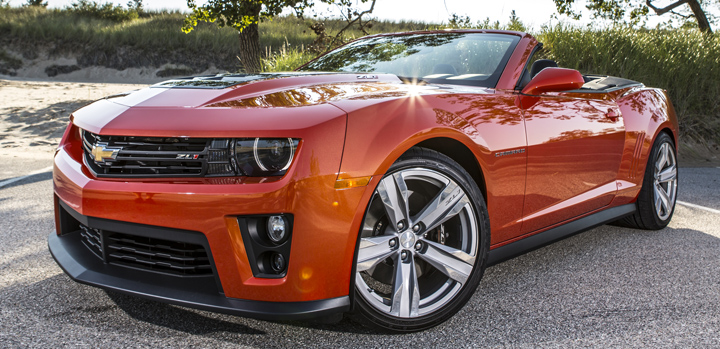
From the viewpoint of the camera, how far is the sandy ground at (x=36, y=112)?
28.0ft

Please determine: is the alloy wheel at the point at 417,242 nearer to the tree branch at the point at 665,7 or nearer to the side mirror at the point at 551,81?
the side mirror at the point at 551,81

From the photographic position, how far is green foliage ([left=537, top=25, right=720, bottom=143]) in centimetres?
1012

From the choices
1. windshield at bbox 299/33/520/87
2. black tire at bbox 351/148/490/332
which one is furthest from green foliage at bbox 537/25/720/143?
black tire at bbox 351/148/490/332

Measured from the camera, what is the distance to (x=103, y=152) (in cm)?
224

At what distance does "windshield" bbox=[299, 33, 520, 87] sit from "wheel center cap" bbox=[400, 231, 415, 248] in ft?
3.54

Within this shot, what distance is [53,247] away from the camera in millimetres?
2607

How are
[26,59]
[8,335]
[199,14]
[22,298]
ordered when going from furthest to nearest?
1. [26,59]
2. [199,14]
3. [22,298]
4. [8,335]

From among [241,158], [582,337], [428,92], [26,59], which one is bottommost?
[26,59]

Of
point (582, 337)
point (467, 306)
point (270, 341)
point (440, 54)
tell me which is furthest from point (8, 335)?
point (440, 54)

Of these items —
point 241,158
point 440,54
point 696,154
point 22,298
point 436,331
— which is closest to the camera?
point 241,158

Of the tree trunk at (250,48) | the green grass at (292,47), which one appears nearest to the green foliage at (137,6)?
the green grass at (292,47)

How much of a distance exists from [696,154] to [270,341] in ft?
30.8

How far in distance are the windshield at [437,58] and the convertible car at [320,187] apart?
0.05m

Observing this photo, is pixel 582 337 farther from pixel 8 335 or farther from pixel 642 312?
pixel 8 335
